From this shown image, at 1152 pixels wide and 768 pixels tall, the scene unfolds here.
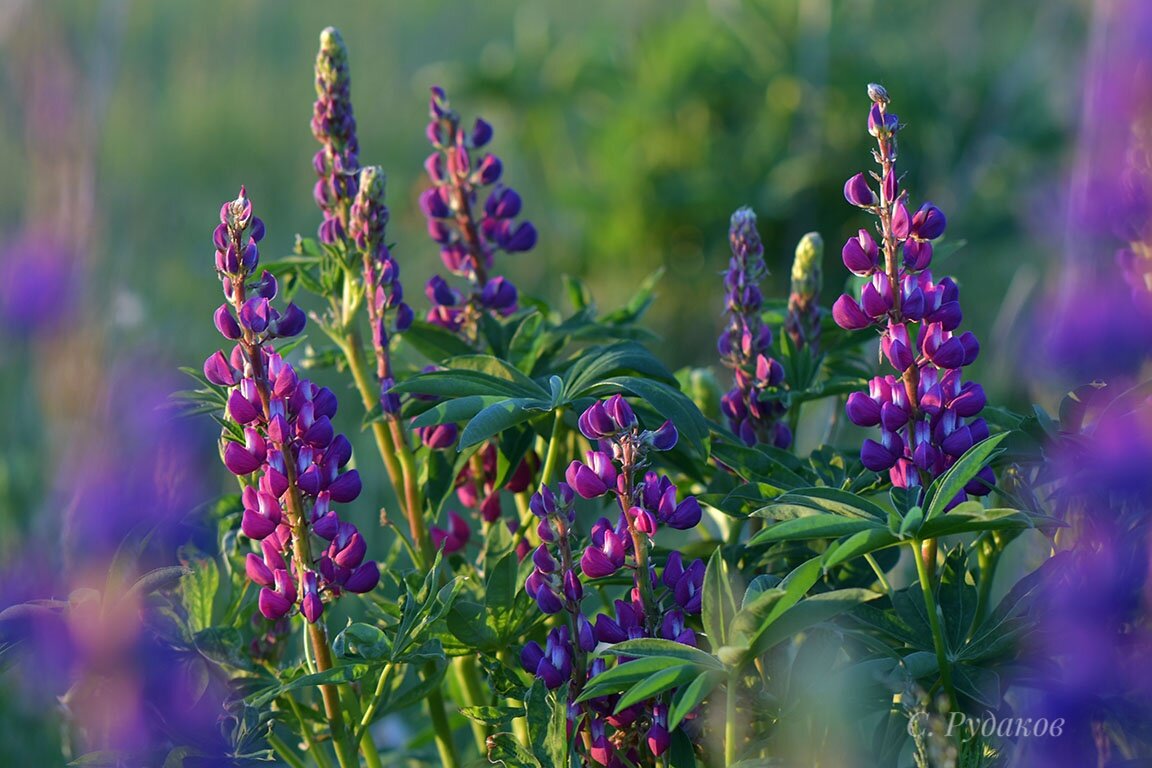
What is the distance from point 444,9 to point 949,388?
18.5 ft

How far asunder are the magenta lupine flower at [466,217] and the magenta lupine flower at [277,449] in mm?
315

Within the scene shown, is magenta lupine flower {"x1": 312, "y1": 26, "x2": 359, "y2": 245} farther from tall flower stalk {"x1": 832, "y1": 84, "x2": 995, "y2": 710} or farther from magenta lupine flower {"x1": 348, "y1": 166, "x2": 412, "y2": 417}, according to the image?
tall flower stalk {"x1": 832, "y1": 84, "x2": 995, "y2": 710}

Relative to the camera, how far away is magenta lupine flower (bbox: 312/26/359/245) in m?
1.27

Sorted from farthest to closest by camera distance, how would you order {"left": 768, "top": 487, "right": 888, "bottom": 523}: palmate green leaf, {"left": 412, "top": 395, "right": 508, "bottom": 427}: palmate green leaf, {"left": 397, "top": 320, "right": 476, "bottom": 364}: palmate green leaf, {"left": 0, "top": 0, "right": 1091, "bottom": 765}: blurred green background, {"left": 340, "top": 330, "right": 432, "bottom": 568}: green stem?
{"left": 0, "top": 0, "right": 1091, "bottom": 765}: blurred green background, {"left": 397, "top": 320, "right": 476, "bottom": 364}: palmate green leaf, {"left": 340, "top": 330, "right": 432, "bottom": 568}: green stem, {"left": 412, "top": 395, "right": 508, "bottom": 427}: palmate green leaf, {"left": 768, "top": 487, "right": 888, "bottom": 523}: palmate green leaf

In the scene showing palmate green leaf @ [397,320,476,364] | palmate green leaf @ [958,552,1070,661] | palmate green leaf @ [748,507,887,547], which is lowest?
palmate green leaf @ [958,552,1070,661]

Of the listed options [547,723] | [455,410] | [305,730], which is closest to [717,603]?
[547,723]

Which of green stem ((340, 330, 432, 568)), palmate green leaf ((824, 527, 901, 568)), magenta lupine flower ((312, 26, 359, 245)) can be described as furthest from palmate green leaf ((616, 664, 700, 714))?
magenta lupine flower ((312, 26, 359, 245))

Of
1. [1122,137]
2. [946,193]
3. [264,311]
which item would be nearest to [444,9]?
[946,193]

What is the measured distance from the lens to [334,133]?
1289 millimetres

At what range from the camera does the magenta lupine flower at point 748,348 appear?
1.26 m

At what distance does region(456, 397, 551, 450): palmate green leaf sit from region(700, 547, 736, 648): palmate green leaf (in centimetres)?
20

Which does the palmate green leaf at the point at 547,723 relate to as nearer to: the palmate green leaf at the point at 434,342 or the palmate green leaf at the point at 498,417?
the palmate green leaf at the point at 498,417

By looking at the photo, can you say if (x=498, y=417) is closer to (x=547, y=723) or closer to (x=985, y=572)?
(x=547, y=723)

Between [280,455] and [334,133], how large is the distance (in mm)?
391
